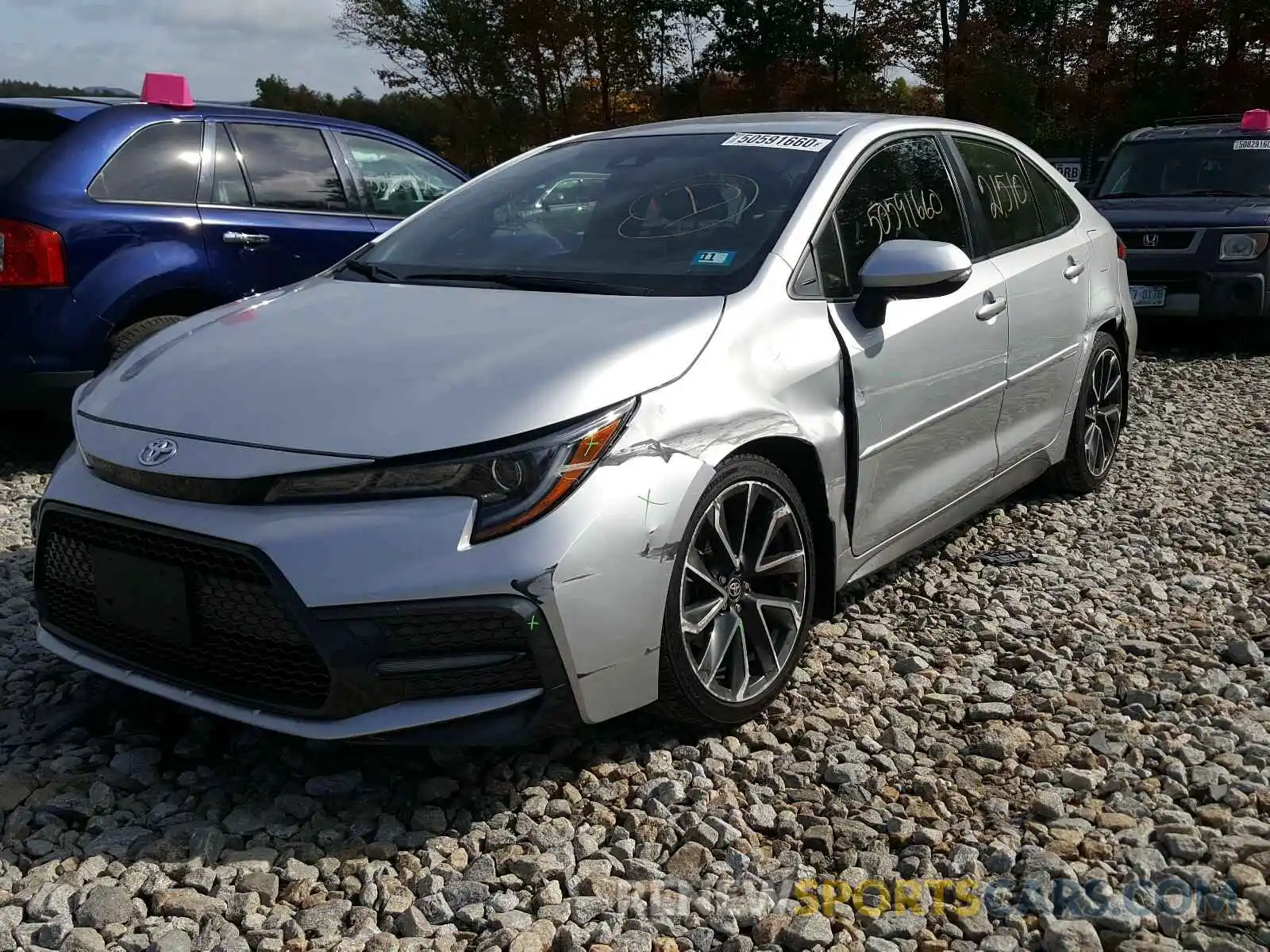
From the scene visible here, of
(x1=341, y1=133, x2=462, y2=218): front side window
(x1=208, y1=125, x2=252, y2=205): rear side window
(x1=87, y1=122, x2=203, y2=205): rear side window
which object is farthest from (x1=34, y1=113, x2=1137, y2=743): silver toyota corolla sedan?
(x1=341, y1=133, x2=462, y2=218): front side window

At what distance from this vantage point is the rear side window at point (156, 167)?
5.52m

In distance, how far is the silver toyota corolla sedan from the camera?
2615 millimetres

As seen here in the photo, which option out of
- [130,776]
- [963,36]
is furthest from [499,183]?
[963,36]

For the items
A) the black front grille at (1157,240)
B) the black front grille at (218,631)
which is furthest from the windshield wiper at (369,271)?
the black front grille at (1157,240)

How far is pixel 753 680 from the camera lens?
10.6ft

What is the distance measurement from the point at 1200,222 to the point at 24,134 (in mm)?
7547

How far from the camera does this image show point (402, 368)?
2.91 metres

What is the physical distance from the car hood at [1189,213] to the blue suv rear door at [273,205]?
5.70 metres

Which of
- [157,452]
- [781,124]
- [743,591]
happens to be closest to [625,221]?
[781,124]

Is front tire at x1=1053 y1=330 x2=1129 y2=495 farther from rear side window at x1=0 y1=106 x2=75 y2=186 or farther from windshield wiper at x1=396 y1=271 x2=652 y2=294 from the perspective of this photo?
rear side window at x1=0 y1=106 x2=75 y2=186

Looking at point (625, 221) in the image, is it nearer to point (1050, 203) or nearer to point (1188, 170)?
point (1050, 203)

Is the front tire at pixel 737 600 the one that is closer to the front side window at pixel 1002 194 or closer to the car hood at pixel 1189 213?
the front side window at pixel 1002 194

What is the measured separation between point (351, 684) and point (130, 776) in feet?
2.49

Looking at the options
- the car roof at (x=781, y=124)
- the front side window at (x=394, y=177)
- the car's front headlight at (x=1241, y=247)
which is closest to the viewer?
the car roof at (x=781, y=124)
